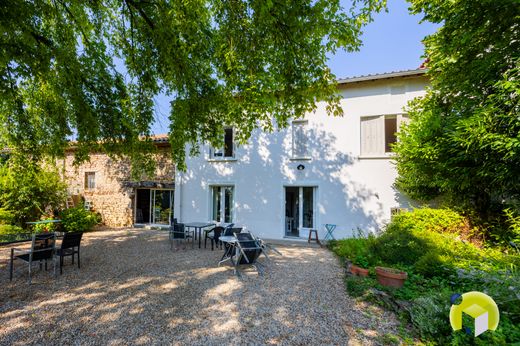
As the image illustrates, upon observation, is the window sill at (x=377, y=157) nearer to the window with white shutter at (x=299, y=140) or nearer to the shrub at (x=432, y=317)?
the window with white shutter at (x=299, y=140)

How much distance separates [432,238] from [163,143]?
12.6 meters

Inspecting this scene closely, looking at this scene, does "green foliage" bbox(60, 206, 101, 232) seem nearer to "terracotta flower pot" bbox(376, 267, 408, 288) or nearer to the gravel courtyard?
the gravel courtyard

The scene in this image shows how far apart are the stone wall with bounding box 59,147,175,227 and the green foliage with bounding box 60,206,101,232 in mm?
1471

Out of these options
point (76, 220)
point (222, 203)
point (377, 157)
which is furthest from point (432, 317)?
point (76, 220)

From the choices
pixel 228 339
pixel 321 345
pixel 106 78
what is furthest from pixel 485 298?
Result: pixel 106 78

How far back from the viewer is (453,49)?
627 cm

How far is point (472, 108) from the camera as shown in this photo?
5977 millimetres

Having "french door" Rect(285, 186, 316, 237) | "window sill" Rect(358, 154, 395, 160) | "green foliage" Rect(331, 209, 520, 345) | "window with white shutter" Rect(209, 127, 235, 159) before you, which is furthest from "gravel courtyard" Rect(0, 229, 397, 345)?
"window with white shutter" Rect(209, 127, 235, 159)

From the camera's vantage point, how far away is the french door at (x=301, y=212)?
439 inches

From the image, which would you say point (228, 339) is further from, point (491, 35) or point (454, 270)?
point (491, 35)

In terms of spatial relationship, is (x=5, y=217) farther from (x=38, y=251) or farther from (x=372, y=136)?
(x=372, y=136)

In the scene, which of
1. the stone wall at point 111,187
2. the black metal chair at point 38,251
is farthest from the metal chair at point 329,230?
the black metal chair at point 38,251

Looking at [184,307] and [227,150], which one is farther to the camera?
[227,150]

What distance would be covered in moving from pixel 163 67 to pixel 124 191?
10622mm
